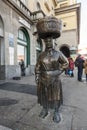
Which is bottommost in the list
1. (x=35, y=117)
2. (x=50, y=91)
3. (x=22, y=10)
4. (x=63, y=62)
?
(x=35, y=117)

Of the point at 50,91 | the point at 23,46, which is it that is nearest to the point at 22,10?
the point at 23,46

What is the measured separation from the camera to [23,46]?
50.1 feet

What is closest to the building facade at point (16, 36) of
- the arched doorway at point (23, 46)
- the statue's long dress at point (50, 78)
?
the arched doorway at point (23, 46)

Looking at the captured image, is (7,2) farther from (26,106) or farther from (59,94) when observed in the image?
(59,94)

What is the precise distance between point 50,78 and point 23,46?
1192cm

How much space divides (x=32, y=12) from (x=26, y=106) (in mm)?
13324

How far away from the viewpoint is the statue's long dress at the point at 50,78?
3707mm

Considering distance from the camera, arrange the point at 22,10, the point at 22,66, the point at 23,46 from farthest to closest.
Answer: the point at 23,46 < the point at 22,66 < the point at 22,10

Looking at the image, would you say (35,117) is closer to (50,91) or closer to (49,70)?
(50,91)

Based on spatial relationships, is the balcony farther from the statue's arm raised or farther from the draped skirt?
the draped skirt

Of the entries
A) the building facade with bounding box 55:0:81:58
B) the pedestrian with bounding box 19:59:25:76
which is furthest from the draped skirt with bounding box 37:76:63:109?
the building facade with bounding box 55:0:81:58

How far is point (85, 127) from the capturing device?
371 cm

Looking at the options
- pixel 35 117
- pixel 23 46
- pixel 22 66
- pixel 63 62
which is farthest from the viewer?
pixel 23 46

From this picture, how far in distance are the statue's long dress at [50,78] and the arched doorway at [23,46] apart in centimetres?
1027
